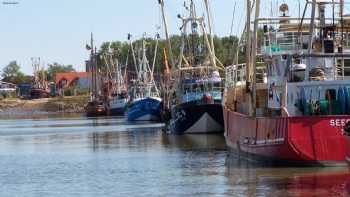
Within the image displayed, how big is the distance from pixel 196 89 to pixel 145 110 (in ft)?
129

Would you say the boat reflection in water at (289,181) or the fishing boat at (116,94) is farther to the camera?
the fishing boat at (116,94)

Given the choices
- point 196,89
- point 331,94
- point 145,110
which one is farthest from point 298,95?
point 145,110

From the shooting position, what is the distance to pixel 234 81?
52.0m

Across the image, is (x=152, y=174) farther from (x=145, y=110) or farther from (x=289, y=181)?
(x=145, y=110)

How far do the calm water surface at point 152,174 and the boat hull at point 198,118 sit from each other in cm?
813

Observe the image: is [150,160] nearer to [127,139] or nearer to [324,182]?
[324,182]

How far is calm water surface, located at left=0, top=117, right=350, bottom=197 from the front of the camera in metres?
32.8

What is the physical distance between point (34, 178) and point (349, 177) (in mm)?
12524

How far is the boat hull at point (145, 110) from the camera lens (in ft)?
368

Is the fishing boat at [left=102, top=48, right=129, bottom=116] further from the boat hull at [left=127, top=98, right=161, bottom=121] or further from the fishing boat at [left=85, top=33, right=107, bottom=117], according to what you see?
the boat hull at [left=127, top=98, right=161, bottom=121]

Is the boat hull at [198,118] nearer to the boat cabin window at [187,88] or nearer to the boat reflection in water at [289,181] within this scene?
the boat cabin window at [187,88]

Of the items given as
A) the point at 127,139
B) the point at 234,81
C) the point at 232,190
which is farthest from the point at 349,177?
the point at 127,139

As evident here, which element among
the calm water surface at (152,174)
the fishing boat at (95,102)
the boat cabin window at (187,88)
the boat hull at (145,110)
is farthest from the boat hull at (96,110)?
the calm water surface at (152,174)

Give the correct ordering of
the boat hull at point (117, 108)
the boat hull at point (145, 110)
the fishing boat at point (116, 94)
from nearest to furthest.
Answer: the boat hull at point (145, 110)
the fishing boat at point (116, 94)
the boat hull at point (117, 108)
